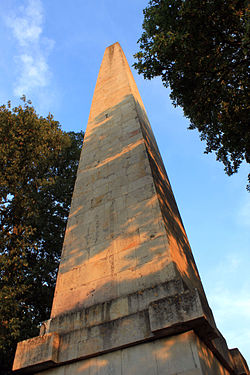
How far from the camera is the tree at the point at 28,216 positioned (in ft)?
41.3

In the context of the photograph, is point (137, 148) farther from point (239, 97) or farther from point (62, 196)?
point (62, 196)

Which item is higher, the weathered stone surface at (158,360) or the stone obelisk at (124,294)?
the stone obelisk at (124,294)

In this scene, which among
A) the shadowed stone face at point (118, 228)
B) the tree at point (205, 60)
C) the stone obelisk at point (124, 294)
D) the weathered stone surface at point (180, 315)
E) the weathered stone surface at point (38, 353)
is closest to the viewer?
the weathered stone surface at point (180, 315)

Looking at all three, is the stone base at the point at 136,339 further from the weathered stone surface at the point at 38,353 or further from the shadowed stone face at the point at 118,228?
the shadowed stone face at the point at 118,228

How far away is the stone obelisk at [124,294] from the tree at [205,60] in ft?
6.94

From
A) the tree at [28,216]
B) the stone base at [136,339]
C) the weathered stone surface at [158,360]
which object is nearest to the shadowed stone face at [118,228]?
the stone base at [136,339]

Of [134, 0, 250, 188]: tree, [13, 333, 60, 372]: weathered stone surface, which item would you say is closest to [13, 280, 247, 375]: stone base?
[13, 333, 60, 372]: weathered stone surface

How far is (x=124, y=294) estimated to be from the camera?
19.5 feet

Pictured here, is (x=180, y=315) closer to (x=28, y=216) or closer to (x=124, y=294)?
(x=124, y=294)

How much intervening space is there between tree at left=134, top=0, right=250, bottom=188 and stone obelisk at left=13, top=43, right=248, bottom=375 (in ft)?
6.94

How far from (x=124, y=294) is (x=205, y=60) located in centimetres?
699

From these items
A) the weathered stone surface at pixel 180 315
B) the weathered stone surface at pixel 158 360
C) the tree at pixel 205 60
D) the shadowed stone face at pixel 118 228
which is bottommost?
the weathered stone surface at pixel 158 360

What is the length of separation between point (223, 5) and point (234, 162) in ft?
15.7

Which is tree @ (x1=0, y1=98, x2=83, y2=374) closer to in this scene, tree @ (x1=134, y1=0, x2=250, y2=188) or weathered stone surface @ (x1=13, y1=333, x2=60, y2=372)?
weathered stone surface @ (x1=13, y1=333, x2=60, y2=372)
